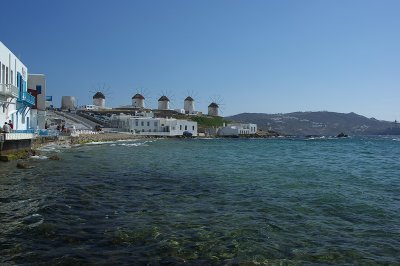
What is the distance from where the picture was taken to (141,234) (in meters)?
10.2

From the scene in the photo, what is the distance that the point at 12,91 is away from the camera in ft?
115

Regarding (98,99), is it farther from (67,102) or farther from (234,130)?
(234,130)

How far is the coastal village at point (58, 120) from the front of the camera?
33.8 metres

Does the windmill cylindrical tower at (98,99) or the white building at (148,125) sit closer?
the white building at (148,125)

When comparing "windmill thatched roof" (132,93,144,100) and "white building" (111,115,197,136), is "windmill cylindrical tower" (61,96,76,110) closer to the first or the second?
"windmill thatched roof" (132,93,144,100)

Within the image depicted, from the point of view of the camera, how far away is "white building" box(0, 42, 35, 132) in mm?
34184

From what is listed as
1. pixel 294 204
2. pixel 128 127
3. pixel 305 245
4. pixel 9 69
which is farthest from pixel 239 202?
pixel 128 127

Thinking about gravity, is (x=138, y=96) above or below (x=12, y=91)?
above

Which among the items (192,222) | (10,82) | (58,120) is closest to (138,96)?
(58,120)

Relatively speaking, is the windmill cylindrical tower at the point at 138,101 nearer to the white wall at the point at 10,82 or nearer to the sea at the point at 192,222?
the white wall at the point at 10,82

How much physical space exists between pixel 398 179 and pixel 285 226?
16.2 metres

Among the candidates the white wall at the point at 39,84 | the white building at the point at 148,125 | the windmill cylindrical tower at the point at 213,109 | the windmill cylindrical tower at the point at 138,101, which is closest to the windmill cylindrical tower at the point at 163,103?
the windmill cylindrical tower at the point at 138,101

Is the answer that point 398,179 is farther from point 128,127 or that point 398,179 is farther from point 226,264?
point 128,127

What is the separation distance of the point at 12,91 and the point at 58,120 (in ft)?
204
